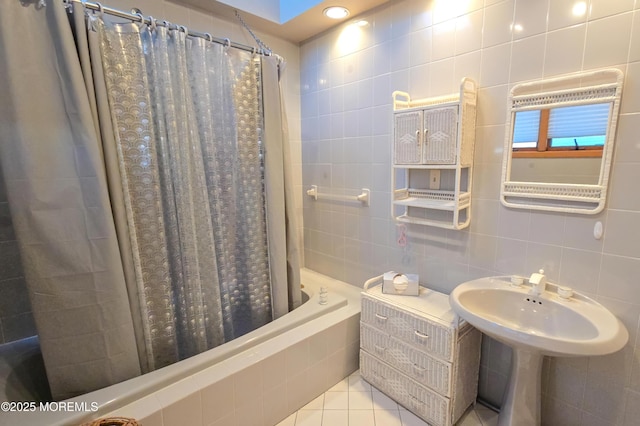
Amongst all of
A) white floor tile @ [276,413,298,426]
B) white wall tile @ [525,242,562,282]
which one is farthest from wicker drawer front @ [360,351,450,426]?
white wall tile @ [525,242,562,282]

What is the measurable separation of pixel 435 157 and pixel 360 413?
1395 millimetres

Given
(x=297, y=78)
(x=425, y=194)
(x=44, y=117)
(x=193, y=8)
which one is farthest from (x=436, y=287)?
(x=193, y=8)

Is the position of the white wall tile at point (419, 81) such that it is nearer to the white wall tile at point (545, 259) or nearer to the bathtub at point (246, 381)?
the white wall tile at point (545, 259)

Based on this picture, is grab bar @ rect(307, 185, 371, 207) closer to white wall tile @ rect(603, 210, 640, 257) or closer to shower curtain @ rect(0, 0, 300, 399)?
shower curtain @ rect(0, 0, 300, 399)

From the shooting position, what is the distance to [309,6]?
6.44 feet

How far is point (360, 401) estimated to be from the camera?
178 centimetres

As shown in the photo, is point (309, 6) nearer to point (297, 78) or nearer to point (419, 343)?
point (297, 78)

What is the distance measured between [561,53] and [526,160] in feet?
1.49

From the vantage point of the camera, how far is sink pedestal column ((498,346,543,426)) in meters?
1.40

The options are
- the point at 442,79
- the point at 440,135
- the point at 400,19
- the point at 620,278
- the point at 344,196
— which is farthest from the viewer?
the point at 344,196

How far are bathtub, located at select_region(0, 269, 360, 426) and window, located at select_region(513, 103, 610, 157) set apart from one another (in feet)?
4.22

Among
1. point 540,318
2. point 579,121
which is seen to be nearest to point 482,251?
point 540,318

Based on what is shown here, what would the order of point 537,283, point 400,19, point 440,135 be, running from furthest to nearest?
point 400,19 → point 440,135 → point 537,283

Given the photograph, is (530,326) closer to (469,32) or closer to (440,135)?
(440,135)
